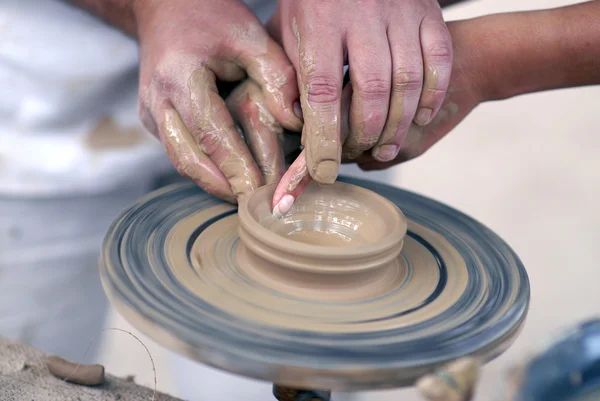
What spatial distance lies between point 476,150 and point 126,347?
2.59 metres

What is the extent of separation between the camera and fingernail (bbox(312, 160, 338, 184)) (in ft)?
3.83

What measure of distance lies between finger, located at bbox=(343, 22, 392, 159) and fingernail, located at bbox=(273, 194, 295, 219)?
0.20 meters

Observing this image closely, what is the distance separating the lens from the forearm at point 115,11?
1.57 m

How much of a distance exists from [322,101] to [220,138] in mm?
239

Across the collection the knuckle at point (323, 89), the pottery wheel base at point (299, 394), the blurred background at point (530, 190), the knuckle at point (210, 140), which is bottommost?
the blurred background at point (530, 190)

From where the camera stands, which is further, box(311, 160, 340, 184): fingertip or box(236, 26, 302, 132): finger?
box(236, 26, 302, 132): finger

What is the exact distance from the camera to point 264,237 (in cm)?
105

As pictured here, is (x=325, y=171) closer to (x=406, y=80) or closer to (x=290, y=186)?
(x=290, y=186)

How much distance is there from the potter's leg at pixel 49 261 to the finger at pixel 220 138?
53cm

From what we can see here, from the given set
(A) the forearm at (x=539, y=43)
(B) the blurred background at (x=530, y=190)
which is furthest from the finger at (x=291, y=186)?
(B) the blurred background at (x=530, y=190)

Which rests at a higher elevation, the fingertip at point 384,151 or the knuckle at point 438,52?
the knuckle at point 438,52

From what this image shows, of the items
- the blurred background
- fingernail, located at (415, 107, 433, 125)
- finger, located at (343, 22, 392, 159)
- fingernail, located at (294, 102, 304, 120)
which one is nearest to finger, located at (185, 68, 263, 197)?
fingernail, located at (294, 102, 304, 120)

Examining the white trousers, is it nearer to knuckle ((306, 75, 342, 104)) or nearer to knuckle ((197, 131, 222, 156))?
knuckle ((197, 131, 222, 156))

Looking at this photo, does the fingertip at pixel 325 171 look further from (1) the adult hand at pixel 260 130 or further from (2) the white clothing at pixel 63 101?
(2) the white clothing at pixel 63 101
